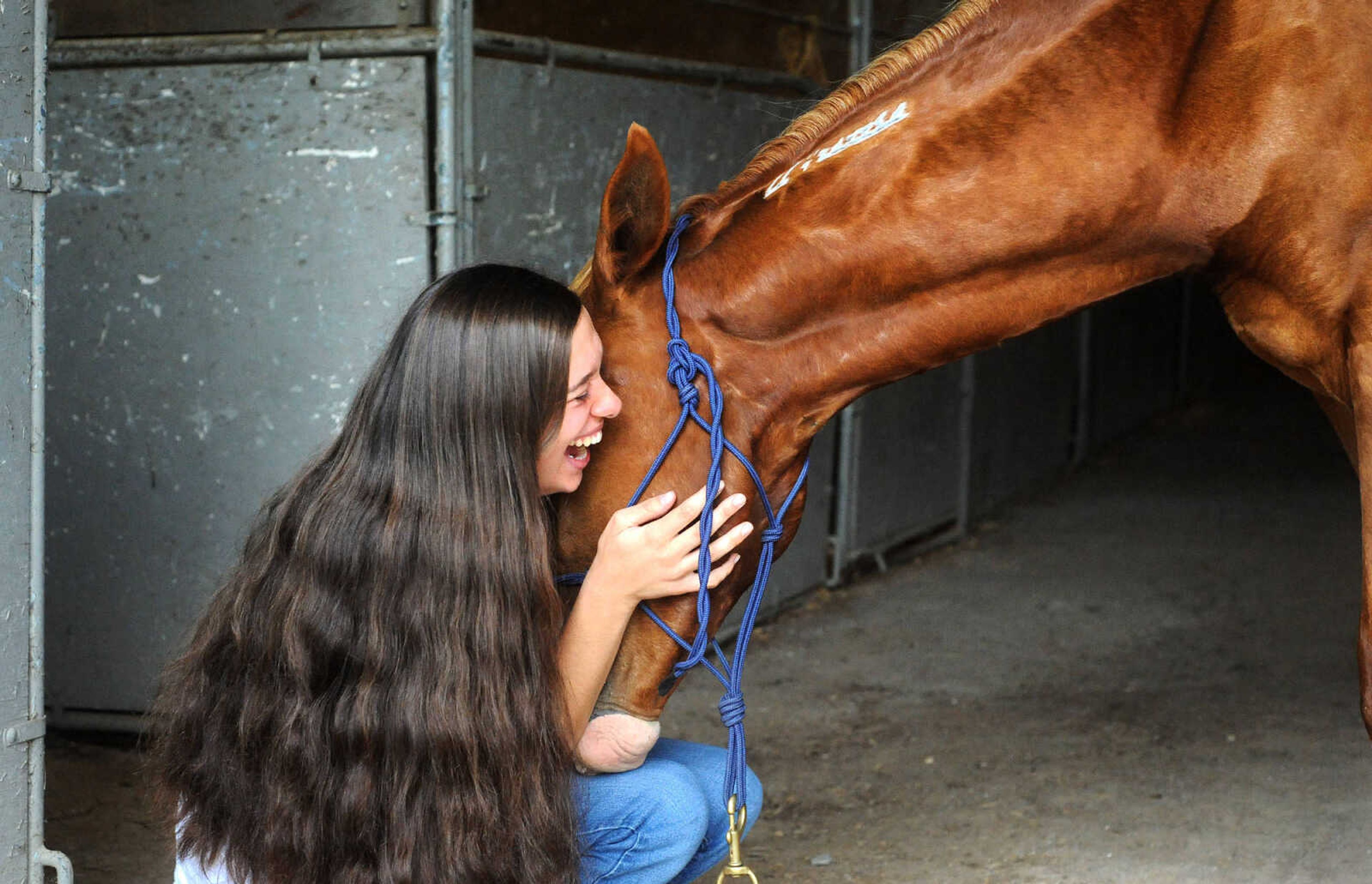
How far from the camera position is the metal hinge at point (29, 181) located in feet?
5.78

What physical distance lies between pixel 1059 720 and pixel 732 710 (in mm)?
1994

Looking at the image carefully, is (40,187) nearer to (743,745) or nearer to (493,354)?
(493,354)

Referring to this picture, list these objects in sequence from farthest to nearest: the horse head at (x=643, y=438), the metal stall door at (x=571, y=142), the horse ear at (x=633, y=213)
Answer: the metal stall door at (x=571, y=142), the horse head at (x=643, y=438), the horse ear at (x=633, y=213)

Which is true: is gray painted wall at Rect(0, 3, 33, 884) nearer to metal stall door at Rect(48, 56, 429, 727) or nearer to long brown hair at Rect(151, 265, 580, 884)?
long brown hair at Rect(151, 265, 580, 884)

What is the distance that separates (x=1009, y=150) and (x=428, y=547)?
0.82 meters

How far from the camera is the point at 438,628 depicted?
151 centimetres

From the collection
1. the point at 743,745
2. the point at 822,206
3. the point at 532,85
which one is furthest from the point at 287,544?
the point at 532,85

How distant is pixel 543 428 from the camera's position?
1532 mm

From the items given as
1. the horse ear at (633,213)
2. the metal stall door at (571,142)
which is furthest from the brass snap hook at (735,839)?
the metal stall door at (571,142)

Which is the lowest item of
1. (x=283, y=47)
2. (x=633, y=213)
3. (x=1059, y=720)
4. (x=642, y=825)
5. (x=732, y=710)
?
(x=1059, y=720)

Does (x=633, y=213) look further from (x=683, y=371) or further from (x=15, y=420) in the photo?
(x=15, y=420)

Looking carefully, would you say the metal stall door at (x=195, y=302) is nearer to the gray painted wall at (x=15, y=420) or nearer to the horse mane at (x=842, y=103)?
the gray painted wall at (x=15, y=420)

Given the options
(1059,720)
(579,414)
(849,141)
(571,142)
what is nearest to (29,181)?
(579,414)

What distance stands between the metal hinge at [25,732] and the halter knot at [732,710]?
913 millimetres
